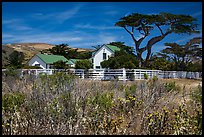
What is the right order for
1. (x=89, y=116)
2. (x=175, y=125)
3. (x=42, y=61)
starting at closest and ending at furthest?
(x=175, y=125)
(x=89, y=116)
(x=42, y=61)

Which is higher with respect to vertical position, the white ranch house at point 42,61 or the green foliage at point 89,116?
the white ranch house at point 42,61

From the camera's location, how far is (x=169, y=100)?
438 centimetres

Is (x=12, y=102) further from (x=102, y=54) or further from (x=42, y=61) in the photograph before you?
(x=42, y=61)

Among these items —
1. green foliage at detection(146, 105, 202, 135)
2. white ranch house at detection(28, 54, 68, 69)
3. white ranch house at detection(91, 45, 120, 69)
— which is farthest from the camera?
white ranch house at detection(28, 54, 68, 69)

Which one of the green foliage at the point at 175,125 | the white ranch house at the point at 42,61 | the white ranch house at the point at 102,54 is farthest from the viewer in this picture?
the white ranch house at the point at 42,61

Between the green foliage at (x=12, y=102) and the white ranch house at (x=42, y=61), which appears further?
the white ranch house at (x=42, y=61)

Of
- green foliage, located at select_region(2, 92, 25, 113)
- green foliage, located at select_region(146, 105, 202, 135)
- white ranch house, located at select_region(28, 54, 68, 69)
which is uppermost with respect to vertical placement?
white ranch house, located at select_region(28, 54, 68, 69)

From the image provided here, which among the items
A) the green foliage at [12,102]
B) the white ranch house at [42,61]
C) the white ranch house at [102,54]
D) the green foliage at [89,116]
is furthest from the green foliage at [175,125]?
the white ranch house at [42,61]

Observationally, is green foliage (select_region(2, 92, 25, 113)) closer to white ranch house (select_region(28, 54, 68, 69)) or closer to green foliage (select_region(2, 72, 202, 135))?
green foliage (select_region(2, 72, 202, 135))

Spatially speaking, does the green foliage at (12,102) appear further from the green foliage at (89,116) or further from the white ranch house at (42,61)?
the white ranch house at (42,61)

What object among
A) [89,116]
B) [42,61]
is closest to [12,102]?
[89,116]

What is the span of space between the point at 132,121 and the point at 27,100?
1647 mm

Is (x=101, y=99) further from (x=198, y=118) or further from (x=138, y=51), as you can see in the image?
(x=138, y=51)

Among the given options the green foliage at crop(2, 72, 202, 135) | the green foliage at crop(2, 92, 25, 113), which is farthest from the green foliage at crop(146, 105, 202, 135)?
the green foliage at crop(2, 92, 25, 113)
